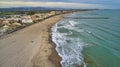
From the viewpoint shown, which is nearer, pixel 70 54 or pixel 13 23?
pixel 70 54

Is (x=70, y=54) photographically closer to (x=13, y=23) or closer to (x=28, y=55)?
(x=28, y=55)

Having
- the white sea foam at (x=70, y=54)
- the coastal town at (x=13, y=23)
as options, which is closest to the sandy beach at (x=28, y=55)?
the white sea foam at (x=70, y=54)

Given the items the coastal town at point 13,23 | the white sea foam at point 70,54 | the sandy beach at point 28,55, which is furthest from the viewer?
the coastal town at point 13,23

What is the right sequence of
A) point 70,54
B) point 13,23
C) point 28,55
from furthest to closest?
point 13,23
point 70,54
point 28,55

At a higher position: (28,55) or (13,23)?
(28,55)

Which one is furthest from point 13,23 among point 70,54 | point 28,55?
point 70,54

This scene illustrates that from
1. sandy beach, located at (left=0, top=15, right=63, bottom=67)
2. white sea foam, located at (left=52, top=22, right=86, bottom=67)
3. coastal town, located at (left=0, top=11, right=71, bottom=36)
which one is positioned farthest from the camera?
coastal town, located at (left=0, top=11, right=71, bottom=36)

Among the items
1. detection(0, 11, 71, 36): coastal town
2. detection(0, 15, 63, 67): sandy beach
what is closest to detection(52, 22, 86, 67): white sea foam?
detection(0, 15, 63, 67): sandy beach

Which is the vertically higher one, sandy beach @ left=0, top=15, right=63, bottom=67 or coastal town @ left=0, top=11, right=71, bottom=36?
sandy beach @ left=0, top=15, right=63, bottom=67

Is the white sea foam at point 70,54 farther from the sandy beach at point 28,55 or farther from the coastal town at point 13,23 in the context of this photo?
the coastal town at point 13,23

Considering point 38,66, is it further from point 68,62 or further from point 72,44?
point 72,44

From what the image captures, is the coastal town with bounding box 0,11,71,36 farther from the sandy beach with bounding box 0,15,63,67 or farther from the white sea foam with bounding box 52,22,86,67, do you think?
the white sea foam with bounding box 52,22,86,67
